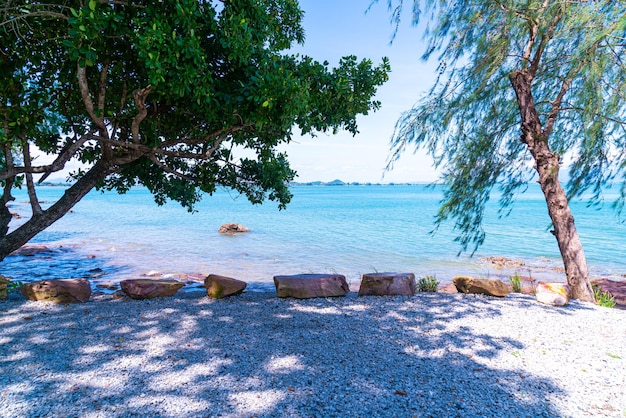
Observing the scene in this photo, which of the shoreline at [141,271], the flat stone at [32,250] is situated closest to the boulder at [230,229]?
the shoreline at [141,271]

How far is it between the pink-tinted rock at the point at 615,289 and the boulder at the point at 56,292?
11.1m

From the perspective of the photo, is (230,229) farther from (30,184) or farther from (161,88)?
(161,88)

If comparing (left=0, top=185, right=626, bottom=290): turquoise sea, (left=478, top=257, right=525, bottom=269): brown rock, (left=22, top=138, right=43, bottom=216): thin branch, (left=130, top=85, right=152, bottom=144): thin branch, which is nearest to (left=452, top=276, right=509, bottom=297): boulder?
(left=0, top=185, right=626, bottom=290): turquoise sea

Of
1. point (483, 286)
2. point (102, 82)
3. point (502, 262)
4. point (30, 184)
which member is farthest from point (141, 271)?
point (502, 262)

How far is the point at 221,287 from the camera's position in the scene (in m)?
6.44

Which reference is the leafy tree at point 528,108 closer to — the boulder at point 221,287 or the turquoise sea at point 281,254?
the turquoise sea at point 281,254

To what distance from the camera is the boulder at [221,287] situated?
21.0 feet

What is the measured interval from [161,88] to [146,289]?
3621 millimetres

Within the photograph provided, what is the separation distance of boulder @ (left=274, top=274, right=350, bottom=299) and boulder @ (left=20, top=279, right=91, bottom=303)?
3.28 metres

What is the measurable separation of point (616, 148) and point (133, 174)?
912 cm

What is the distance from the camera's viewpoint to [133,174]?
6.97 m

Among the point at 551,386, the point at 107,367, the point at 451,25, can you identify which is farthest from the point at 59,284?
the point at 451,25

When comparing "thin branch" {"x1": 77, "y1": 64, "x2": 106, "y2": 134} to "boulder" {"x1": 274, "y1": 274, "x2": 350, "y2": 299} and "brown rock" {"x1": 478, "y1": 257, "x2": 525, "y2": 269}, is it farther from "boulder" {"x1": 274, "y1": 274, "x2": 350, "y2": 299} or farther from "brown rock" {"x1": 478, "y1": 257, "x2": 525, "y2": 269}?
"brown rock" {"x1": 478, "y1": 257, "x2": 525, "y2": 269}

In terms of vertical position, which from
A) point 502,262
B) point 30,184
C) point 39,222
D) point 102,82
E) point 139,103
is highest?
point 102,82
